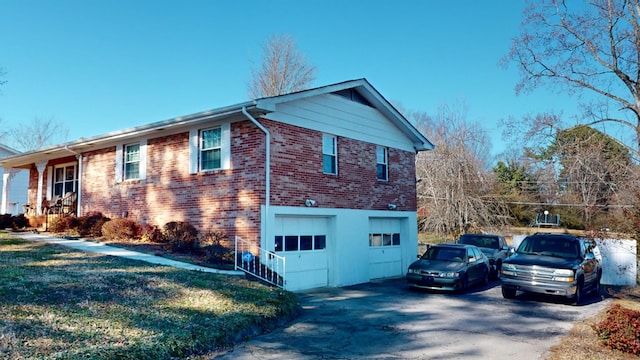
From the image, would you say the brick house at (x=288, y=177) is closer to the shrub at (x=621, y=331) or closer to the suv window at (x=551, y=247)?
the suv window at (x=551, y=247)

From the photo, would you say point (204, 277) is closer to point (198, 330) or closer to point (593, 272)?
point (198, 330)

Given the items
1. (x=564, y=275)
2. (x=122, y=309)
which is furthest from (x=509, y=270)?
(x=122, y=309)

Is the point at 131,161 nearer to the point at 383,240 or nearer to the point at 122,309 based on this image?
the point at 383,240

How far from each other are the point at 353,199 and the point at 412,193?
4.38m

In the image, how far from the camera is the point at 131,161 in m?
18.1

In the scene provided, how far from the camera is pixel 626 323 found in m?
8.68

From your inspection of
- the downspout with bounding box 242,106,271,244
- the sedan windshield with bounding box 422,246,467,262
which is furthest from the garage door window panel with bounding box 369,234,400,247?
the downspout with bounding box 242,106,271,244

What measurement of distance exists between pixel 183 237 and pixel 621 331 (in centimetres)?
1147

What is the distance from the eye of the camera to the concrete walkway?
Result: 1320cm

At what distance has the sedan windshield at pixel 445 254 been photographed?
16016mm

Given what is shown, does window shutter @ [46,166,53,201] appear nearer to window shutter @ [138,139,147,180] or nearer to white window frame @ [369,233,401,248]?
window shutter @ [138,139,147,180]

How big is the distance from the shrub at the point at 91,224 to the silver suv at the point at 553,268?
13842mm

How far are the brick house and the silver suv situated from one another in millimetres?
5264

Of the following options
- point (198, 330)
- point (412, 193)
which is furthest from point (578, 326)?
point (412, 193)
